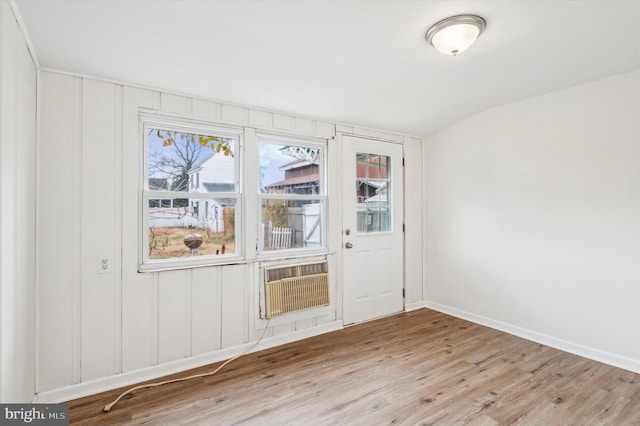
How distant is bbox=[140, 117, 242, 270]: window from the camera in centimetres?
270

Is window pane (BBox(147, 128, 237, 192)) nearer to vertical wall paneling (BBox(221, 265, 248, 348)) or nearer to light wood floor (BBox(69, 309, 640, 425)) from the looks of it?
vertical wall paneling (BBox(221, 265, 248, 348))

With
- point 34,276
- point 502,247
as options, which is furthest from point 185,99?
point 502,247

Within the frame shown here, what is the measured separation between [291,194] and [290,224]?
0.33 metres

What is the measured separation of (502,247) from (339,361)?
223 centimetres

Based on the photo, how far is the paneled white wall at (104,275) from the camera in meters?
2.28

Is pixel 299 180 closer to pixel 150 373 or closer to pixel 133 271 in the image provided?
pixel 133 271

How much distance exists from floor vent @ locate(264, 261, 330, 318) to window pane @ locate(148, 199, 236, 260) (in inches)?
20.9

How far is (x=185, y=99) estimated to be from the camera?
2779 mm

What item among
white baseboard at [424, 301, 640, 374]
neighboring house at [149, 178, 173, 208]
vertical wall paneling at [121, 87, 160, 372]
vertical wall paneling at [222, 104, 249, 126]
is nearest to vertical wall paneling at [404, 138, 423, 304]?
white baseboard at [424, 301, 640, 374]

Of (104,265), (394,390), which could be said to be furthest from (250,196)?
(394,390)

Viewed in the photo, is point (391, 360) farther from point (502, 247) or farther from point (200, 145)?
point (200, 145)

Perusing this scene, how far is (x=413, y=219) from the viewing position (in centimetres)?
439

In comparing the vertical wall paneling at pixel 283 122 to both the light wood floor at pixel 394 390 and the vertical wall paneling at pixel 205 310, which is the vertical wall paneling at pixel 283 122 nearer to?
the vertical wall paneling at pixel 205 310

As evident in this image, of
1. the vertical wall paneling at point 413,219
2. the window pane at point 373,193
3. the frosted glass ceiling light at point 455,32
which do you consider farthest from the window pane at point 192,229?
the vertical wall paneling at point 413,219
